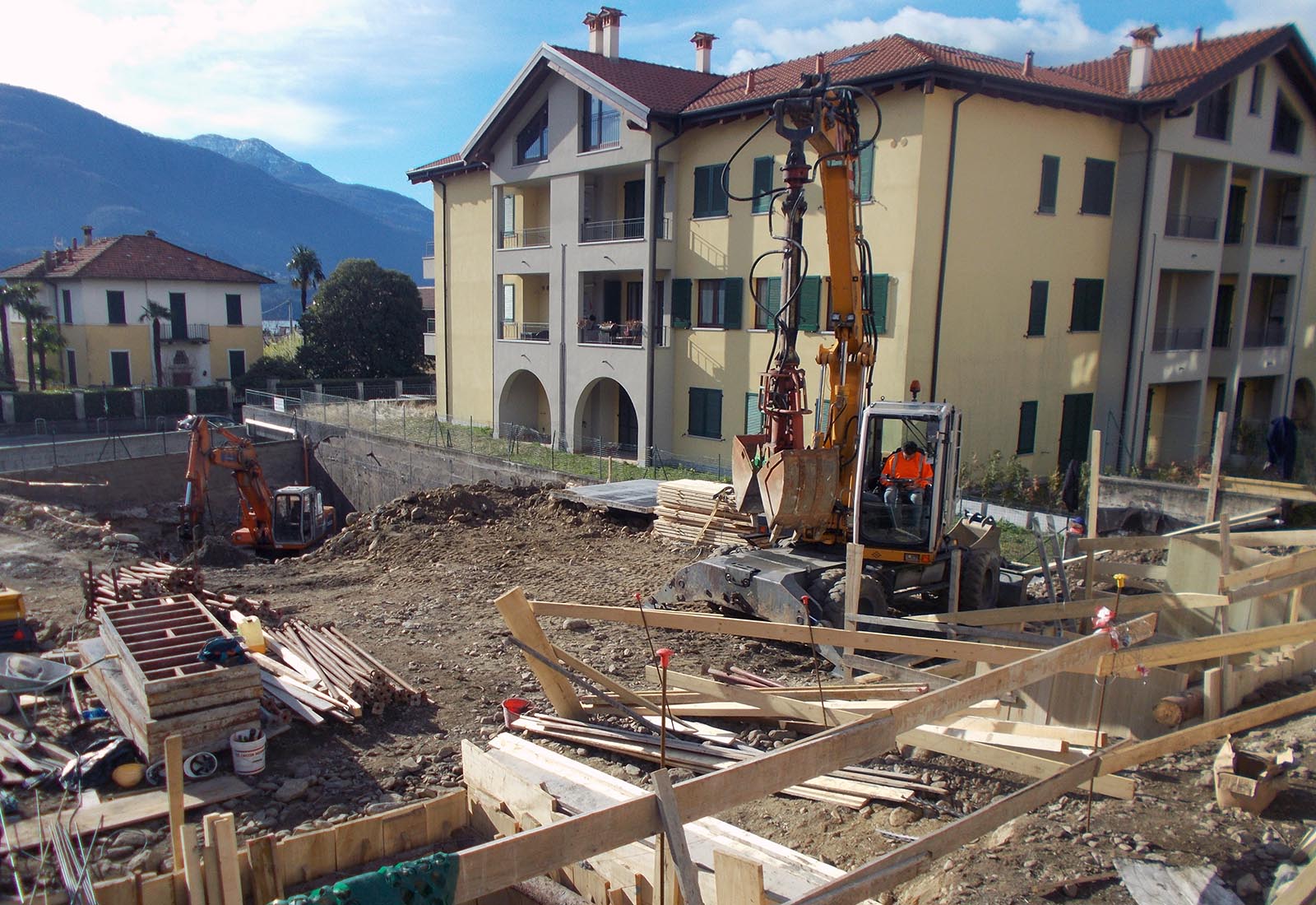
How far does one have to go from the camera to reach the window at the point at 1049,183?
23562 millimetres

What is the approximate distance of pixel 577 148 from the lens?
29.1m

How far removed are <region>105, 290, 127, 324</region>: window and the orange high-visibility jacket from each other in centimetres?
5261

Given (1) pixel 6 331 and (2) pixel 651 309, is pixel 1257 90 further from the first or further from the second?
(1) pixel 6 331

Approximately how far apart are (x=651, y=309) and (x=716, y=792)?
23.1m

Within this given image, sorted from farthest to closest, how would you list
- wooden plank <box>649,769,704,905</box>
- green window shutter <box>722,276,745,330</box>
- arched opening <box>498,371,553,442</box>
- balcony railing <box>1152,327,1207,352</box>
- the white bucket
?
arched opening <box>498,371,553,442</box> < balcony railing <box>1152,327,1207,352</box> < green window shutter <box>722,276,745,330</box> < the white bucket < wooden plank <box>649,769,704,905</box>

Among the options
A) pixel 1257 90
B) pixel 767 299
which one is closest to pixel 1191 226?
pixel 1257 90

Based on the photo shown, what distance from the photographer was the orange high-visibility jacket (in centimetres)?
1213

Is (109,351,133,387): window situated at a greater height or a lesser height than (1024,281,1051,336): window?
lesser

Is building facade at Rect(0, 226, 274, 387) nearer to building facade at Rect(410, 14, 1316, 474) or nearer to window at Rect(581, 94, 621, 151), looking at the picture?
building facade at Rect(410, 14, 1316, 474)

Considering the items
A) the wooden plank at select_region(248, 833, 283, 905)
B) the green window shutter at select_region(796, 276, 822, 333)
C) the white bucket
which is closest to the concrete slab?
the green window shutter at select_region(796, 276, 822, 333)

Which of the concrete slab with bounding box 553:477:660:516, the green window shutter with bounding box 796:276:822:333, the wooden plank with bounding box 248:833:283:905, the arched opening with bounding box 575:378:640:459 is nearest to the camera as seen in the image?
the wooden plank with bounding box 248:833:283:905

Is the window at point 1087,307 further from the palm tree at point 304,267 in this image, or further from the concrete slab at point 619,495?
the palm tree at point 304,267

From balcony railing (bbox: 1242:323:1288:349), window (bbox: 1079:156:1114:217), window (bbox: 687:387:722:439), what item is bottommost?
window (bbox: 687:387:722:439)

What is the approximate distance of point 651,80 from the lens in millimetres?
28453
